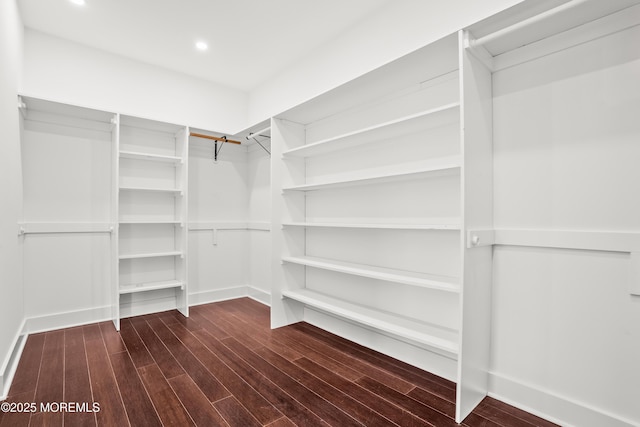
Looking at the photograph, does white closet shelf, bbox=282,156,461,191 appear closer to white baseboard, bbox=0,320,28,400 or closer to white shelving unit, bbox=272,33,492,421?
white shelving unit, bbox=272,33,492,421

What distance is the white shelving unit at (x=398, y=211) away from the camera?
1.79m

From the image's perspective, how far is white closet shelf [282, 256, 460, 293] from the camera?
188 cm

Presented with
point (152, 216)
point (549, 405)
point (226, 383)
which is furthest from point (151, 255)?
point (549, 405)

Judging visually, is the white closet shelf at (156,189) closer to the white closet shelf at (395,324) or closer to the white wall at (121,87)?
the white wall at (121,87)

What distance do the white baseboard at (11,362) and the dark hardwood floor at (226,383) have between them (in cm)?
5

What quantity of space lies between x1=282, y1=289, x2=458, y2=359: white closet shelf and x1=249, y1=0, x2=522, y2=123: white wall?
1.76m

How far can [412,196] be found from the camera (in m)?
2.37

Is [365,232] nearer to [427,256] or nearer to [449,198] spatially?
[427,256]

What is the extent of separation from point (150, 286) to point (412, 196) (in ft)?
9.59

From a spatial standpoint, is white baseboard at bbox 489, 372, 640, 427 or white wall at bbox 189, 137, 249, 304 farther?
Answer: white wall at bbox 189, 137, 249, 304

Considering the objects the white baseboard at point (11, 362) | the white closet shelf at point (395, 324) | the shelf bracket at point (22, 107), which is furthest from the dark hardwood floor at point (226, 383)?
the shelf bracket at point (22, 107)

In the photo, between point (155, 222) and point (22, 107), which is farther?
point (155, 222)

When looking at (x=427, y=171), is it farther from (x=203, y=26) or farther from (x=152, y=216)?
(x=152, y=216)

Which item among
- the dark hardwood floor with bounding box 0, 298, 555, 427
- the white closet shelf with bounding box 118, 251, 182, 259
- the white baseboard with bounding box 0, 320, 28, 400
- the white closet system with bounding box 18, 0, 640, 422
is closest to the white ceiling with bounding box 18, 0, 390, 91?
the white closet system with bounding box 18, 0, 640, 422
